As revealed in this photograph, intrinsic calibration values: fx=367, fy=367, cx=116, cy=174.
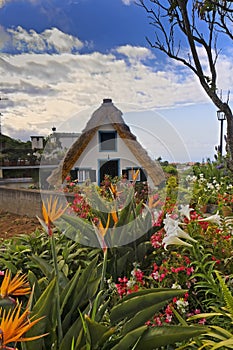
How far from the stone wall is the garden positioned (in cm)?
293

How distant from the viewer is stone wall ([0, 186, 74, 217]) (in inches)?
214

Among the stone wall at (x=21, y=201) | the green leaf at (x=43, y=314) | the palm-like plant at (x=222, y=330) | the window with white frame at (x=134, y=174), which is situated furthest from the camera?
the stone wall at (x=21, y=201)

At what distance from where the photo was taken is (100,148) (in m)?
3.06

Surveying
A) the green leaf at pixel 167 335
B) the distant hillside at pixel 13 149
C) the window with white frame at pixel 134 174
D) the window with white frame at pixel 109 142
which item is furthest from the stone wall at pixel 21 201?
the green leaf at pixel 167 335

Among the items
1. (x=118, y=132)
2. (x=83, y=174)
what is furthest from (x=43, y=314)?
(x=83, y=174)

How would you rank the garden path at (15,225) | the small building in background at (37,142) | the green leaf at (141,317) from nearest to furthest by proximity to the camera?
the green leaf at (141,317), the garden path at (15,225), the small building in background at (37,142)

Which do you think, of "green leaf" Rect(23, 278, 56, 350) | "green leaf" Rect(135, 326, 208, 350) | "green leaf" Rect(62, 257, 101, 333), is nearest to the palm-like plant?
"green leaf" Rect(135, 326, 208, 350)

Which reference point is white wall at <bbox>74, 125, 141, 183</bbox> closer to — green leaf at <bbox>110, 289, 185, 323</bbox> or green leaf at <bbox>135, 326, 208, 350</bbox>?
green leaf at <bbox>110, 289, 185, 323</bbox>

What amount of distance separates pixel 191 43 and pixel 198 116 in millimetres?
2445

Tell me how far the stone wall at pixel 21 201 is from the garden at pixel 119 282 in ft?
9.63

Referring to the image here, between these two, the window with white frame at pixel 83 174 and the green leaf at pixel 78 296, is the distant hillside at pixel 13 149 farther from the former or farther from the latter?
the green leaf at pixel 78 296

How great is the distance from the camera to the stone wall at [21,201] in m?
5.43

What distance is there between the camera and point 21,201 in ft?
19.1

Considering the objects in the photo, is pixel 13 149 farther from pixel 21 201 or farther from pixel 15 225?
pixel 15 225
